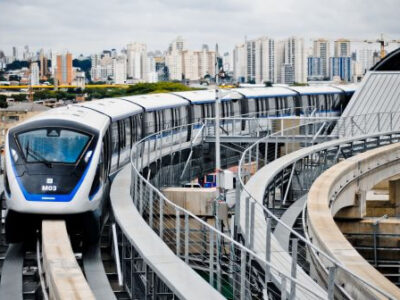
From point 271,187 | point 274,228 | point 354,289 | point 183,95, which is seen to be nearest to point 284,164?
point 271,187

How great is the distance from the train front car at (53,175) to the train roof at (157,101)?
12632 mm

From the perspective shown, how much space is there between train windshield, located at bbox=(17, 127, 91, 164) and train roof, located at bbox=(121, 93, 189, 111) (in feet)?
41.6

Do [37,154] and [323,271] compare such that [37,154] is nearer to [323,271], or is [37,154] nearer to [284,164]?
[284,164]

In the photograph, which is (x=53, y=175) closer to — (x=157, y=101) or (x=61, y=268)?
(x=61, y=268)

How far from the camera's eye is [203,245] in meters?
14.1

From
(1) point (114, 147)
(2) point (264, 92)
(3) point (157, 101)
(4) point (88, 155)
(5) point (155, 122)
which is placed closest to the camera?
(4) point (88, 155)

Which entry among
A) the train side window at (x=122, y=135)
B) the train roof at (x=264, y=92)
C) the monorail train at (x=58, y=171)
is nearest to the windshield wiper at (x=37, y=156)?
the monorail train at (x=58, y=171)

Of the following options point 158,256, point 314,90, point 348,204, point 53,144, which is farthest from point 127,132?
point 314,90

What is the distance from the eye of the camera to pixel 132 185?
19141 millimetres

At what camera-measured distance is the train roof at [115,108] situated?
23.6 meters

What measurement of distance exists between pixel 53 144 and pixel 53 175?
0.96 m

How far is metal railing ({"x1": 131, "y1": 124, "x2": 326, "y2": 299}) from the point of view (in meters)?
10.1

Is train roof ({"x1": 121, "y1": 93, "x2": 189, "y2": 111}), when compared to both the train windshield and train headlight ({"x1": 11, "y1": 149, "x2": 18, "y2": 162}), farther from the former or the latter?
train headlight ({"x1": 11, "y1": 149, "x2": 18, "y2": 162})

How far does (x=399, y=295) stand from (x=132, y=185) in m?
10.3
